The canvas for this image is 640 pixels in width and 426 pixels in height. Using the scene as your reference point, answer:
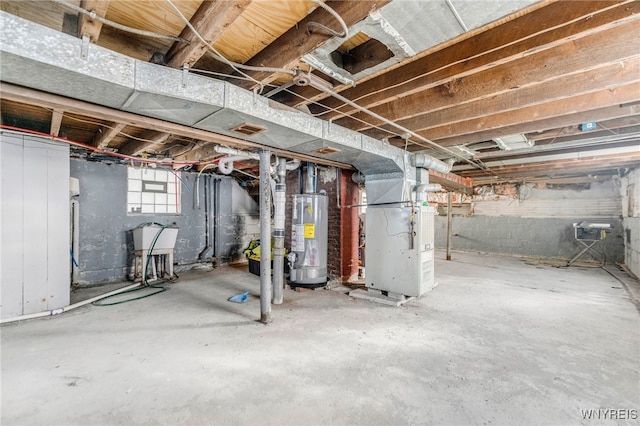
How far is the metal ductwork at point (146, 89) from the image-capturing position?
1.29m

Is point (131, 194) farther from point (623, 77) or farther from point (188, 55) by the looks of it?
point (623, 77)

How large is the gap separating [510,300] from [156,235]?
523 centimetres

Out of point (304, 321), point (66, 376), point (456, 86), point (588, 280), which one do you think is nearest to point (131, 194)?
point (66, 376)

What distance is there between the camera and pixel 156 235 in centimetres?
449

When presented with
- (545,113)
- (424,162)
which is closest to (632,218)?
(424,162)

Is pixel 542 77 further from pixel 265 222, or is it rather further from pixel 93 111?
pixel 93 111

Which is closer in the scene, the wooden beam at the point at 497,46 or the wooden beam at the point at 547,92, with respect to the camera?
the wooden beam at the point at 497,46

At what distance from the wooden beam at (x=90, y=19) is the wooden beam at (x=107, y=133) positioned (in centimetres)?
145

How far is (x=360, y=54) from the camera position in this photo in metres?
1.82

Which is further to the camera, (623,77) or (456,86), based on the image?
(456,86)

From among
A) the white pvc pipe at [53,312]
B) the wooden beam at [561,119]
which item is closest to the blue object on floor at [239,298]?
the white pvc pipe at [53,312]

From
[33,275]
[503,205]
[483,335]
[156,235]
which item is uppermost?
[503,205]

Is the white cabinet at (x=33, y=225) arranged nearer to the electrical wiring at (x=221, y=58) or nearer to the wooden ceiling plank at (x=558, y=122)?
the electrical wiring at (x=221, y=58)

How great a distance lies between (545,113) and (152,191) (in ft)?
18.7
